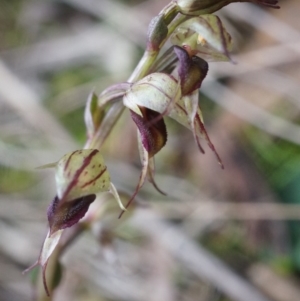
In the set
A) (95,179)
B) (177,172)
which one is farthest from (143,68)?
(177,172)

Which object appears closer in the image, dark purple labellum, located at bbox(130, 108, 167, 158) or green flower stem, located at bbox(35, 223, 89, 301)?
dark purple labellum, located at bbox(130, 108, 167, 158)

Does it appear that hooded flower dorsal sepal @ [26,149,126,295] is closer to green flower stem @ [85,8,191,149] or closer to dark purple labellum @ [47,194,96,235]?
dark purple labellum @ [47,194,96,235]

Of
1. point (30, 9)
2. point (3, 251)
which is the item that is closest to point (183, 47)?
point (3, 251)

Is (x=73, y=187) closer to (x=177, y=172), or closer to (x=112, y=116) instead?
(x=112, y=116)

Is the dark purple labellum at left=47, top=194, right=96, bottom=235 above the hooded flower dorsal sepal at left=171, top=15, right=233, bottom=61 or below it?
below

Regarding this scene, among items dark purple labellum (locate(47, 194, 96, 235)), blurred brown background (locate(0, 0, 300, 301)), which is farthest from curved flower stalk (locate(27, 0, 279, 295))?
blurred brown background (locate(0, 0, 300, 301))

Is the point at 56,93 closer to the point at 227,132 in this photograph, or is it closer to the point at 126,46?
the point at 126,46

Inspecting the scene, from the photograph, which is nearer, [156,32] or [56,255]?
[156,32]

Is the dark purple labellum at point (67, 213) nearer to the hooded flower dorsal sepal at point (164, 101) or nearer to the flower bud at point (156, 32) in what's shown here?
the hooded flower dorsal sepal at point (164, 101)
